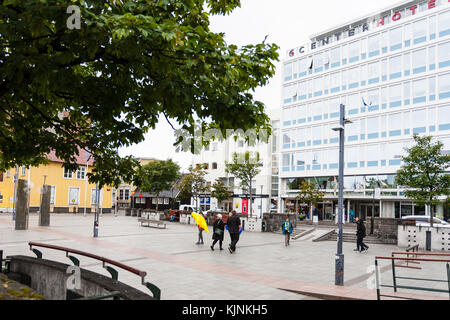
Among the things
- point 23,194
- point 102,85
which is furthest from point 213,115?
point 23,194

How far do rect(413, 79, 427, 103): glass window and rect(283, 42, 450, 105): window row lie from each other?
3.18 ft

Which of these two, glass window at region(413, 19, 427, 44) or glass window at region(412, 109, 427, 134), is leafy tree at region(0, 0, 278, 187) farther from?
glass window at region(413, 19, 427, 44)

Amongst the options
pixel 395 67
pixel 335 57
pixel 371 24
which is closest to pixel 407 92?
pixel 395 67

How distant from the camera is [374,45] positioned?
4203 centimetres

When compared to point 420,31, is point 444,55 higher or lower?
lower

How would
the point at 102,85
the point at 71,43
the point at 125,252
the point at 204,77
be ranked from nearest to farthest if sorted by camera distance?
1. the point at 71,43
2. the point at 204,77
3. the point at 102,85
4. the point at 125,252

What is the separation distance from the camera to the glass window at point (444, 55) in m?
35.8

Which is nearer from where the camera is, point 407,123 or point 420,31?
point 407,123

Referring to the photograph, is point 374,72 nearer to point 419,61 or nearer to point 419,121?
point 419,61

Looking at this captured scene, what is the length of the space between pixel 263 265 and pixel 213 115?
8685mm

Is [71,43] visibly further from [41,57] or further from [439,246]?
[439,246]

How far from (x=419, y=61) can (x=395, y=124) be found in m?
6.46

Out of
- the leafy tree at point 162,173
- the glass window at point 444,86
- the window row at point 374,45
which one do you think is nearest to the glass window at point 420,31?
the window row at point 374,45

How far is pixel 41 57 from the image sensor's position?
488cm
